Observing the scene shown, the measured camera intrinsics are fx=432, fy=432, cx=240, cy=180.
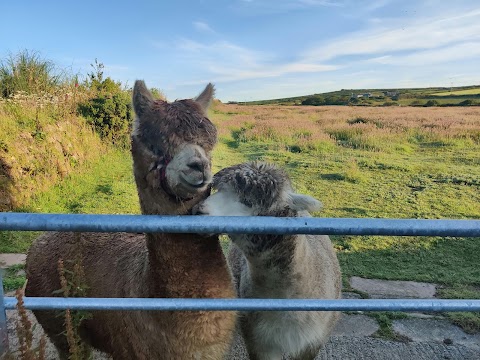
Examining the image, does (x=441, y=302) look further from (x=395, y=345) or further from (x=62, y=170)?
(x=62, y=170)

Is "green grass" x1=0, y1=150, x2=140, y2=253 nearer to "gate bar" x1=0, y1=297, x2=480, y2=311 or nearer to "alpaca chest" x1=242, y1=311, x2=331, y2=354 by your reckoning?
"alpaca chest" x1=242, y1=311, x2=331, y2=354

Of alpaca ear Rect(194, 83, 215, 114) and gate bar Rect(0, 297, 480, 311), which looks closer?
gate bar Rect(0, 297, 480, 311)

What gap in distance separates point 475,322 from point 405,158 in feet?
35.8

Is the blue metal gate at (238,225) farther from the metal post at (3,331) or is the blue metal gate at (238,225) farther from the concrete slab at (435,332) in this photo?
the concrete slab at (435,332)

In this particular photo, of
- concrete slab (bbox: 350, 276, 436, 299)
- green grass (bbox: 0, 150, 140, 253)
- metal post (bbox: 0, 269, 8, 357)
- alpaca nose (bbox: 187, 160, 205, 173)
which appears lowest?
concrete slab (bbox: 350, 276, 436, 299)

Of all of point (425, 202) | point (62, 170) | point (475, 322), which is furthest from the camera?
point (62, 170)

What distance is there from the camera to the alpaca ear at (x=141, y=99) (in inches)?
101

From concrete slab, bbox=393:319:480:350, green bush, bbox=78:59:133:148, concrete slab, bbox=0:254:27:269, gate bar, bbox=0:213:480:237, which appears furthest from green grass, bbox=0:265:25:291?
green bush, bbox=78:59:133:148

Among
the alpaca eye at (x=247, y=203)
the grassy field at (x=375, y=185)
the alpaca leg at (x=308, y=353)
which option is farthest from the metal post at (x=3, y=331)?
the alpaca leg at (x=308, y=353)

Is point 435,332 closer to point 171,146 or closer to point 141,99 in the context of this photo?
point 171,146

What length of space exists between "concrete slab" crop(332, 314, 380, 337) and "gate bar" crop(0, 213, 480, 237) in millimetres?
2759

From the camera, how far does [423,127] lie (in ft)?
66.3

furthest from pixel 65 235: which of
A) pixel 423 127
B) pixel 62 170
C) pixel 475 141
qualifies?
pixel 423 127

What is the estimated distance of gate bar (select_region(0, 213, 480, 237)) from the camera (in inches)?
63.0
